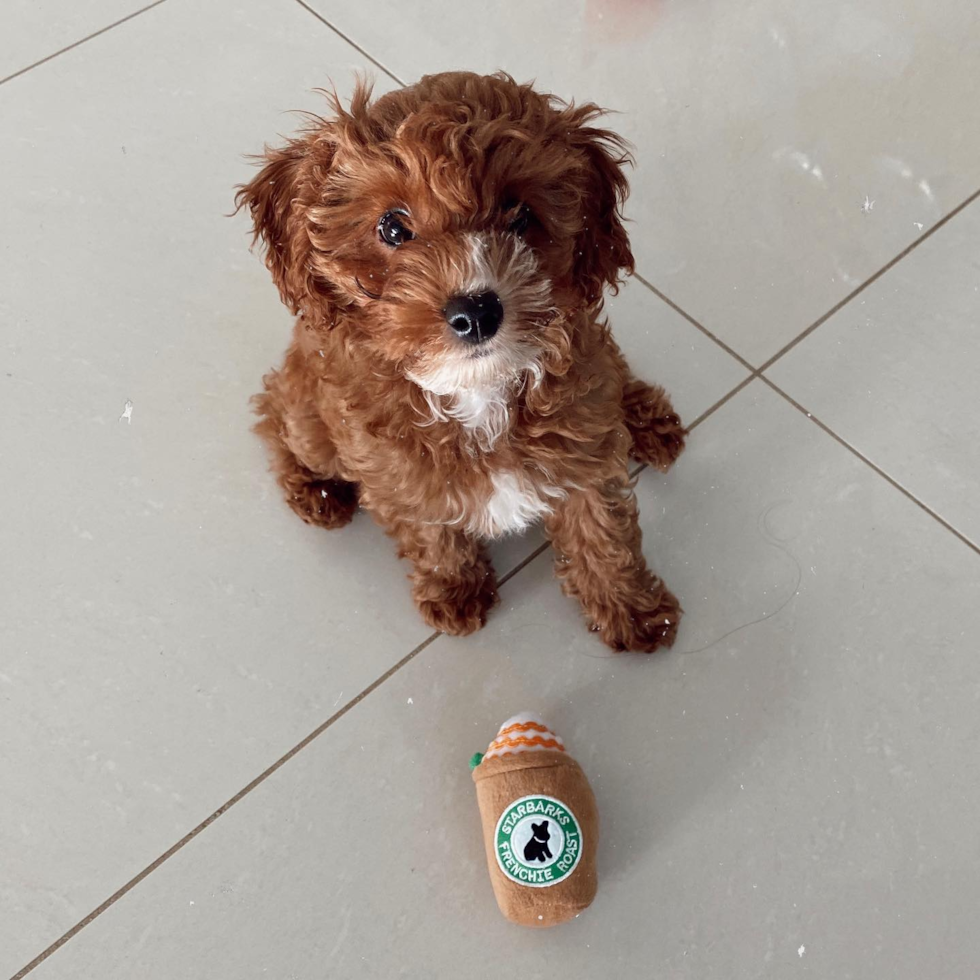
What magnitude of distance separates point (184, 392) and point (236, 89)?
0.84 meters

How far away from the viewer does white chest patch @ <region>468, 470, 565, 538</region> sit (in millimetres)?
1444

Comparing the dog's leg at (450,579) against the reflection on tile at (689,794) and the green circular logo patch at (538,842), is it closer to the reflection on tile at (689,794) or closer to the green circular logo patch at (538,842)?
the reflection on tile at (689,794)

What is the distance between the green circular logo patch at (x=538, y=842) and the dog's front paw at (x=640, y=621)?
1.14 feet

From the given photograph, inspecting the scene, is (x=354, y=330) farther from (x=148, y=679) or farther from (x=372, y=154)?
(x=148, y=679)

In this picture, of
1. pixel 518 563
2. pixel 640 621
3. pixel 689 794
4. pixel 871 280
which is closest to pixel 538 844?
pixel 689 794

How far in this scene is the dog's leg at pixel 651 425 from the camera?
1869 millimetres

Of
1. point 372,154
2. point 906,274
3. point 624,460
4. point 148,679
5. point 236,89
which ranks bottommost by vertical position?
point 148,679

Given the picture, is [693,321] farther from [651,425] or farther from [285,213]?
[285,213]

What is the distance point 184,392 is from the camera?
2055 mm

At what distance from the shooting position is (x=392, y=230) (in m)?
1.22

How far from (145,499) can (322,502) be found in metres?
0.38

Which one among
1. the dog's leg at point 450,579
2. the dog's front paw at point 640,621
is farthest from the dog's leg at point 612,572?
the dog's leg at point 450,579

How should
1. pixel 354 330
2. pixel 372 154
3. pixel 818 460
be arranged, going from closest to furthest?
pixel 372 154
pixel 354 330
pixel 818 460

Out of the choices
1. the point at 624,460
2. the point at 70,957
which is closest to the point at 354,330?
the point at 624,460
